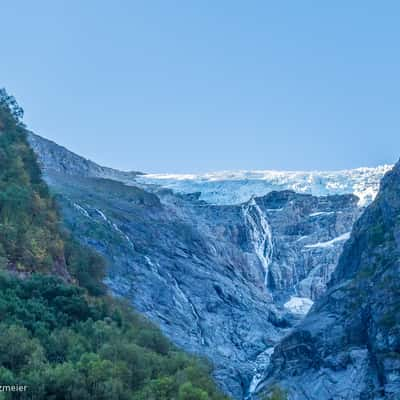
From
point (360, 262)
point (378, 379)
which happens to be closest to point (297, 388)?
point (378, 379)

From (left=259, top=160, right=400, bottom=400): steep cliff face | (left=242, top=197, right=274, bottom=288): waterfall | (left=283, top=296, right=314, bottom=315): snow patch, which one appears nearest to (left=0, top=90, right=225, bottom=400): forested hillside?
(left=259, top=160, right=400, bottom=400): steep cliff face

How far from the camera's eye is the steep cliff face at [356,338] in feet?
175

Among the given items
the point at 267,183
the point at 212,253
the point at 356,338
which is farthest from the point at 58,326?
the point at 267,183

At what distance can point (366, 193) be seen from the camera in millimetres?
127562

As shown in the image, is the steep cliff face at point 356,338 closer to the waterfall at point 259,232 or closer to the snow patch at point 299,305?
the snow patch at point 299,305

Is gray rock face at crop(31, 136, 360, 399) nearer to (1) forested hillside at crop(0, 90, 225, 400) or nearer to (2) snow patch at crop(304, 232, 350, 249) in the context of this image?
(2) snow patch at crop(304, 232, 350, 249)

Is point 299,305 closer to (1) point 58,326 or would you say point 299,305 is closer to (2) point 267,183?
(2) point 267,183

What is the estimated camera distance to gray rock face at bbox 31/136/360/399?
67688 millimetres

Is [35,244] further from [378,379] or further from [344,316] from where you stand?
[344,316]

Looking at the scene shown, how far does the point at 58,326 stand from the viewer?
84.7 feet

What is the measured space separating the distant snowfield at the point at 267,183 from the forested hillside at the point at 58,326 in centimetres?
8403

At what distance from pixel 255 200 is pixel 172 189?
48.5 ft

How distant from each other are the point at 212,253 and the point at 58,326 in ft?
207

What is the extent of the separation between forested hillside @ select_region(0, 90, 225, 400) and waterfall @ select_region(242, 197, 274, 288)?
73.0 metres
